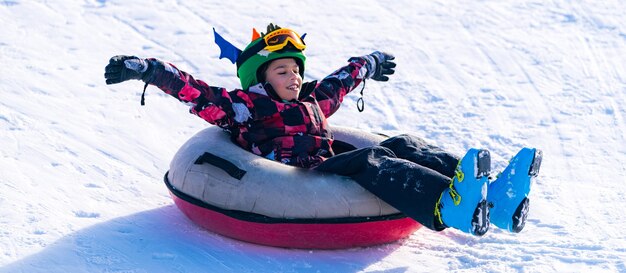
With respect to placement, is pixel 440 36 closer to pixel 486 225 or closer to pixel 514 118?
pixel 514 118

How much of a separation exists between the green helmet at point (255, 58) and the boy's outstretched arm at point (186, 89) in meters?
0.18

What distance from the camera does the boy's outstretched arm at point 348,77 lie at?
16.9 ft

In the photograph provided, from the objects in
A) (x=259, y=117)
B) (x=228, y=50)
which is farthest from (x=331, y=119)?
(x=259, y=117)

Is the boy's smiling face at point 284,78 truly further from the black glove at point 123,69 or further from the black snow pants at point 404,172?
the black glove at point 123,69

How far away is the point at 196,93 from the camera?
4559 mm

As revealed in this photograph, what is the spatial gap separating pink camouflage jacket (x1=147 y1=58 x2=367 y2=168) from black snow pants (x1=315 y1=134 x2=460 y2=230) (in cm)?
32

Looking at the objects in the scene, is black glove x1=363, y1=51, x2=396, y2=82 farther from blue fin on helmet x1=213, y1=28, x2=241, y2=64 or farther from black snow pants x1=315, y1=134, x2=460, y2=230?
black snow pants x1=315, y1=134, x2=460, y2=230

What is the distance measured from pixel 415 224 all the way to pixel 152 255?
1.27 meters

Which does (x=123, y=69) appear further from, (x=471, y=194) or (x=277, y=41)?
(x=471, y=194)

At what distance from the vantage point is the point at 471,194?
3.80 meters

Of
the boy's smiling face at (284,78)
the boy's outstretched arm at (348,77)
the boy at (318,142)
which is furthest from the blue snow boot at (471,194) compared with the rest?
the boy's outstretched arm at (348,77)

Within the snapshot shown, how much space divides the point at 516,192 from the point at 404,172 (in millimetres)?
509

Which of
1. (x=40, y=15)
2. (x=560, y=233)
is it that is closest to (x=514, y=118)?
(x=560, y=233)

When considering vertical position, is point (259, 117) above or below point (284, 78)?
below
